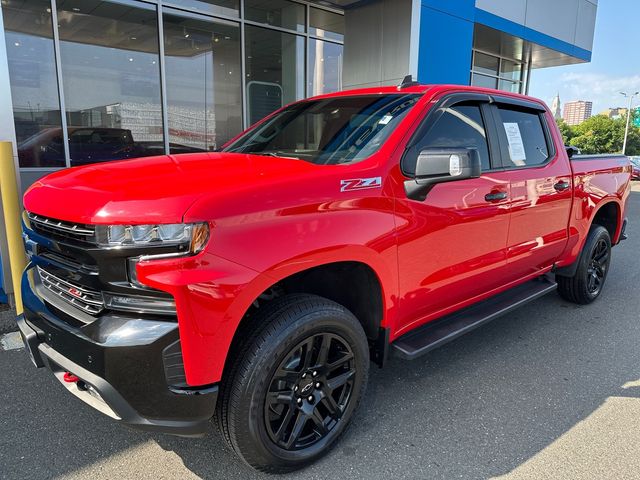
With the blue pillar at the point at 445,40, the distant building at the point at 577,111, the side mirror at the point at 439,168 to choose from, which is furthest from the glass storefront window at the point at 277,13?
the distant building at the point at 577,111

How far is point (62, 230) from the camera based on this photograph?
2.12m

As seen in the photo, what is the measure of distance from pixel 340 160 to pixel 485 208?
3.72 ft

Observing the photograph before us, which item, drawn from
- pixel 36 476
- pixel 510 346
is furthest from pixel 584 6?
pixel 36 476

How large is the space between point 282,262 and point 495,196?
70.7 inches

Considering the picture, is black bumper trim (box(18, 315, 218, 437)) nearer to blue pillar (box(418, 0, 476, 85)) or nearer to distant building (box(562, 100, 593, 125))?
blue pillar (box(418, 0, 476, 85))

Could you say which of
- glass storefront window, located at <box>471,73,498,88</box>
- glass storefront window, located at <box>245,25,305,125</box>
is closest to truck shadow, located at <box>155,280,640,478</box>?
glass storefront window, located at <box>245,25,305,125</box>

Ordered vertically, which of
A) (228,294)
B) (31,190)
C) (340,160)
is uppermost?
(340,160)

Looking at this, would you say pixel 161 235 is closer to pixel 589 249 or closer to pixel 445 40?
pixel 589 249

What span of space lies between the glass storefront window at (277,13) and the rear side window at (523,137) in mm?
6795

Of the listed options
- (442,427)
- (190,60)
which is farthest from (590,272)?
(190,60)

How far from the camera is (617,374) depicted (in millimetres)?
3471

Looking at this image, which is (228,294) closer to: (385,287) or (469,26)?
(385,287)

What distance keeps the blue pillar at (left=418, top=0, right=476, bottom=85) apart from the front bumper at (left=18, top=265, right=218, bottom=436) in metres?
7.78

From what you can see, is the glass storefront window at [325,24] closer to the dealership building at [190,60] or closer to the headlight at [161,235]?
the dealership building at [190,60]
